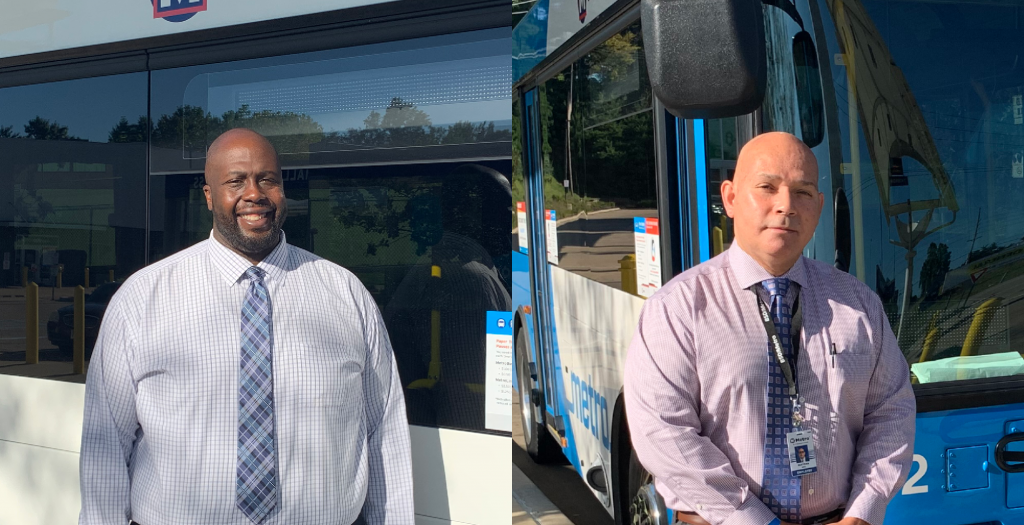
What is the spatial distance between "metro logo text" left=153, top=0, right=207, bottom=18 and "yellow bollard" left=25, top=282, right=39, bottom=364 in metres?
1.22

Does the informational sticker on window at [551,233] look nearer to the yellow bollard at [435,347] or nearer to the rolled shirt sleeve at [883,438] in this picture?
the yellow bollard at [435,347]

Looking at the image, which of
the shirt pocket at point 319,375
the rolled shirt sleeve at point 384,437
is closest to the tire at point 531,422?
the rolled shirt sleeve at point 384,437

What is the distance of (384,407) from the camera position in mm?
2662

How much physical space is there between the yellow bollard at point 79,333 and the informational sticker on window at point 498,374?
1.62 metres

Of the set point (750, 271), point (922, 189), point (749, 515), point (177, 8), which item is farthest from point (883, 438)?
point (177, 8)

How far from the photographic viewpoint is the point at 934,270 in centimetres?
263

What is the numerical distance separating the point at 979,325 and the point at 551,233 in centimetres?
254

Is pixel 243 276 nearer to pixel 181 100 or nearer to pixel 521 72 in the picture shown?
pixel 181 100

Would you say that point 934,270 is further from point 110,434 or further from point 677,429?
point 110,434

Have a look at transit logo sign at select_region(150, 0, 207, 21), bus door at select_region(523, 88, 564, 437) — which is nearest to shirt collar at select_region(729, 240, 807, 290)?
transit logo sign at select_region(150, 0, 207, 21)

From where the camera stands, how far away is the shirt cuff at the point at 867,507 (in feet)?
6.90

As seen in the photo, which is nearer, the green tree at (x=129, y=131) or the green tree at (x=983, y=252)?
the green tree at (x=983, y=252)

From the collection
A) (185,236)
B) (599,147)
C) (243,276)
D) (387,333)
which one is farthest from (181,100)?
(599,147)

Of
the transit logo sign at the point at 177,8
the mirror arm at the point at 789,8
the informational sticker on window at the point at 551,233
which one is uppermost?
the transit logo sign at the point at 177,8
